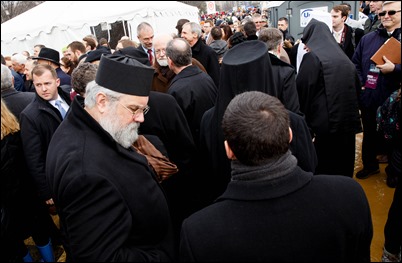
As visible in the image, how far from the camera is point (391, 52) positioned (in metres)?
2.94

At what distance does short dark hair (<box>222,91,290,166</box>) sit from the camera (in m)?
1.20

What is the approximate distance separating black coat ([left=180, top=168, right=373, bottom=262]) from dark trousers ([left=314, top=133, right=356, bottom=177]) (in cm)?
246

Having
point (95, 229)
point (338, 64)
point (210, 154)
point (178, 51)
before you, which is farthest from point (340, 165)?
point (95, 229)

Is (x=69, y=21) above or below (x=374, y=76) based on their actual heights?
above

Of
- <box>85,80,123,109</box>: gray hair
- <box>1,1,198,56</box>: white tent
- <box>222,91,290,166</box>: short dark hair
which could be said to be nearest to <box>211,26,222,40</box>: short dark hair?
<box>85,80,123,109</box>: gray hair

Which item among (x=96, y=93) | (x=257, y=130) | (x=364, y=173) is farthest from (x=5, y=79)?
(x=364, y=173)

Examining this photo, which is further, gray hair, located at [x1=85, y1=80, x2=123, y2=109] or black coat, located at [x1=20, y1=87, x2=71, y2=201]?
black coat, located at [x1=20, y1=87, x2=71, y2=201]

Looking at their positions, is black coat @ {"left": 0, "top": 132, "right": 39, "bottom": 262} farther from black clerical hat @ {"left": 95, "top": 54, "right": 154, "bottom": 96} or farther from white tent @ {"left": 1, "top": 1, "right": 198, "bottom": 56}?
white tent @ {"left": 1, "top": 1, "right": 198, "bottom": 56}

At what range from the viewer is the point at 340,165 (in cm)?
362

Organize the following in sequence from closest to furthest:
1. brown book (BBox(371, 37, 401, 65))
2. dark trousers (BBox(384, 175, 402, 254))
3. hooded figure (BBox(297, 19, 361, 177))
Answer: dark trousers (BBox(384, 175, 402, 254)) → brown book (BBox(371, 37, 401, 65)) → hooded figure (BBox(297, 19, 361, 177))

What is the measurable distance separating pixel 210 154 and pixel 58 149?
1130 millimetres

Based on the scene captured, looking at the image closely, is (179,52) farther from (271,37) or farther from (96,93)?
(96,93)

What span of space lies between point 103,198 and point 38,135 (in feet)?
6.20

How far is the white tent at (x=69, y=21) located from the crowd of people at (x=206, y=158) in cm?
823
